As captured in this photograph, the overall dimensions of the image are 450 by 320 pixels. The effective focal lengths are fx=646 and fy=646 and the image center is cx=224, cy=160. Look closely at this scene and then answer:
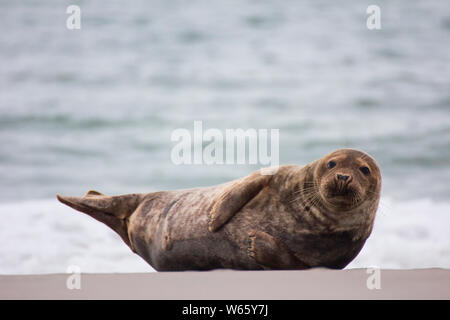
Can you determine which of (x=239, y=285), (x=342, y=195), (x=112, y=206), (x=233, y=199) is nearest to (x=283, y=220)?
(x=233, y=199)

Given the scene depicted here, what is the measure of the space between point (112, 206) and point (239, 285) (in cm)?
203

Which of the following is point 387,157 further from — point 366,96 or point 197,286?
point 197,286

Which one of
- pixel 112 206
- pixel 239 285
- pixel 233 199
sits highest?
pixel 233 199

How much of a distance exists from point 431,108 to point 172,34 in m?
6.67

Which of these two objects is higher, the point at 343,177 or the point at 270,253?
the point at 343,177

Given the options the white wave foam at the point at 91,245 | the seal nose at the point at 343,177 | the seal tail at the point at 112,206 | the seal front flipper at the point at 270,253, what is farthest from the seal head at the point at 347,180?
the white wave foam at the point at 91,245

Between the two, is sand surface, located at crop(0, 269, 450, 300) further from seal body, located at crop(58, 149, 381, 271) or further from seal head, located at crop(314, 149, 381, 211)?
seal head, located at crop(314, 149, 381, 211)

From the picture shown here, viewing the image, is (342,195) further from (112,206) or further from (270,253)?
(112,206)

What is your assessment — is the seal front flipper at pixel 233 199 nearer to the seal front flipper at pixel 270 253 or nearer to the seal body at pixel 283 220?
the seal body at pixel 283 220

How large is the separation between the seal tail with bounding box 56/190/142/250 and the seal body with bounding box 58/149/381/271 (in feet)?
2.02

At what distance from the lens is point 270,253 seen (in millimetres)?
4258

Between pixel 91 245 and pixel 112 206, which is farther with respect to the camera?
pixel 91 245

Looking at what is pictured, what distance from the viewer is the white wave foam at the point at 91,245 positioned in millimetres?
8055

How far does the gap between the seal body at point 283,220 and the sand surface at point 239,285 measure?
199mm
